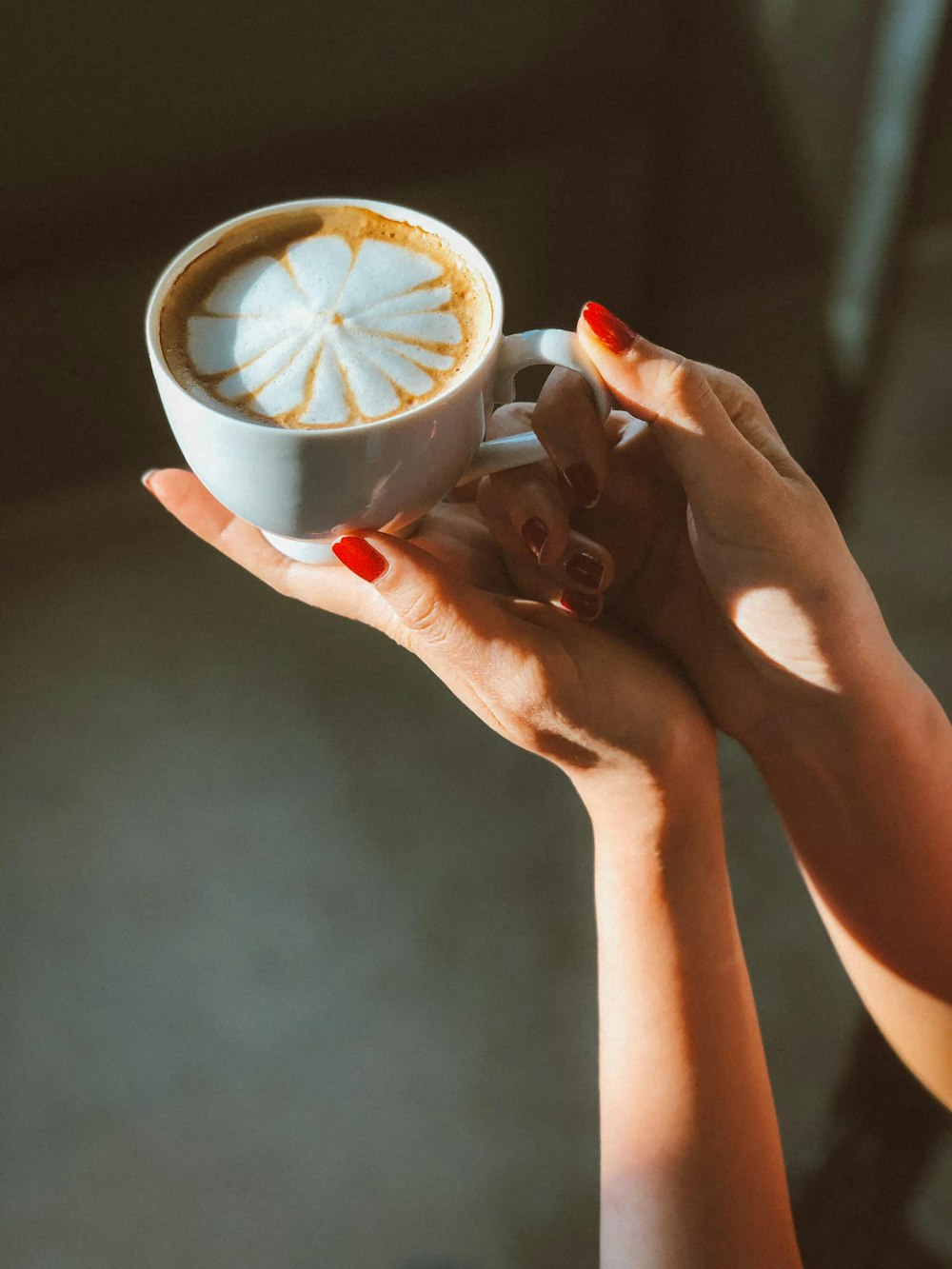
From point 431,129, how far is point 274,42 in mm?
277

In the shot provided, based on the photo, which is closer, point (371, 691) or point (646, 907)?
point (646, 907)

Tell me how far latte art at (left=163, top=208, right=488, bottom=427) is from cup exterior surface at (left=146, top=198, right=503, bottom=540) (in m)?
0.02

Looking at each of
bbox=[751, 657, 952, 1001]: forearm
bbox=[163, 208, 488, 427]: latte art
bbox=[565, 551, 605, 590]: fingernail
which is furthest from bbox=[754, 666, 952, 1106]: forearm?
bbox=[163, 208, 488, 427]: latte art

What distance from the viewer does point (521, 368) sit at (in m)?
0.70

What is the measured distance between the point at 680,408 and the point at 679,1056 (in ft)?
1.45

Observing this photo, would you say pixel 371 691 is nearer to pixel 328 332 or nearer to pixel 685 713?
pixel 685 713

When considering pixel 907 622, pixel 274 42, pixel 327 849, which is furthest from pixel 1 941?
pixel 907 622

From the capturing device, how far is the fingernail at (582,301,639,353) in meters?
0.66

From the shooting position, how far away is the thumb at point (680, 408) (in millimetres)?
663

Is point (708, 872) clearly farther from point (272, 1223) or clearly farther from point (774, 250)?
A: point (774, 250)

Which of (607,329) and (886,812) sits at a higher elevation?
(607,329)

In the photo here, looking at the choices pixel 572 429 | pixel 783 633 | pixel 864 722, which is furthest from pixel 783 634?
pixel 572 429

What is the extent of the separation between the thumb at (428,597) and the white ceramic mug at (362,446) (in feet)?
0.07

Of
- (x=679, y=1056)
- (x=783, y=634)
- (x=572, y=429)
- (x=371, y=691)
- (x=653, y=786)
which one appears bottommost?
(x=371, y=691)
